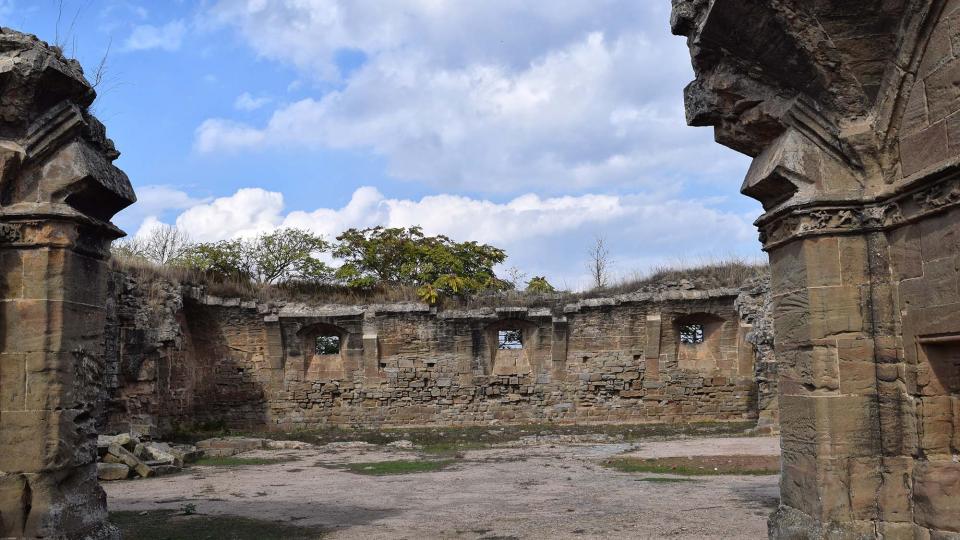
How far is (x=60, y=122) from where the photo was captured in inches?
206

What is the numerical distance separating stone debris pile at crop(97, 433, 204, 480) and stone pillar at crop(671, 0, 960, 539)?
10.4 meters

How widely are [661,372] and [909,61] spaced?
16629 millimetres

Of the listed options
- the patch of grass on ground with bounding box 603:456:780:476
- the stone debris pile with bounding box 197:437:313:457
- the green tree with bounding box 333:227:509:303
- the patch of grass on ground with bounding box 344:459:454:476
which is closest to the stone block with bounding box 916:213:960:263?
the patch of grass on ground with bounding box 603:456:780:476

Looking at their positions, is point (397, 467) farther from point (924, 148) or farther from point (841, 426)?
point (924, 148)

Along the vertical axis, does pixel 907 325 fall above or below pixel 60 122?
below

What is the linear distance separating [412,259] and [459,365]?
51.8 feet

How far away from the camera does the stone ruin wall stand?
20.4 m

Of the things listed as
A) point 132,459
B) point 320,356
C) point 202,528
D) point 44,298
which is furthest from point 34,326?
point 320,356

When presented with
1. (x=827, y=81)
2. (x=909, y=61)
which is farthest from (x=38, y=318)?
(x=909, y=61)

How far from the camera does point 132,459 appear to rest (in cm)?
1204

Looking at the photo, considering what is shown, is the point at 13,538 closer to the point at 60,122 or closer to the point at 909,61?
the point at 60,122

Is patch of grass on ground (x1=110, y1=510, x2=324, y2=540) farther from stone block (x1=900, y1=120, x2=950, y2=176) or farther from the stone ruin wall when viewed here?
Result: the stone ruin wall

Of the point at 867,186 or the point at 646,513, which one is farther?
the point at 646,513

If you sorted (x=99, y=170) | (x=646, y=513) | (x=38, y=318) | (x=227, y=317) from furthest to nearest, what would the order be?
1. (x=227, y=317)
2. (x=646, y=513)
3. (x=99, y=170)
4. (x=38, y=318)
